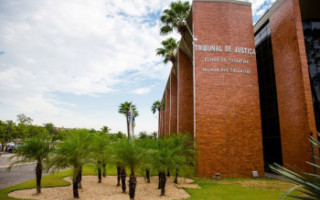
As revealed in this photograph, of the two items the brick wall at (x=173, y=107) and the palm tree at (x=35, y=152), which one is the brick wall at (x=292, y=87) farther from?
the brick wall at (x=173, y=107)

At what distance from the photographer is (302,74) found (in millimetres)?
13906

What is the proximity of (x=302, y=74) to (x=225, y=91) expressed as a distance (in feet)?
17.3

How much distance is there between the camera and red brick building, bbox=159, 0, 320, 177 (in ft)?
47.5

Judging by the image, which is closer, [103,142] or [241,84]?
[103,142]

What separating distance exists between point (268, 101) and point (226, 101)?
5.31 metres

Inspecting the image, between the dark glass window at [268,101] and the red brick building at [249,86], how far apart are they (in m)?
0.09

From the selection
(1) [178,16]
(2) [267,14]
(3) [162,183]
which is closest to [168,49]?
(1) [178,16]

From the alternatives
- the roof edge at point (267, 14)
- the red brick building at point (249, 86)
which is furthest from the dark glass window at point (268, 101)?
the roof edge at point (267, 14)

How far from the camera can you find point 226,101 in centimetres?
1622

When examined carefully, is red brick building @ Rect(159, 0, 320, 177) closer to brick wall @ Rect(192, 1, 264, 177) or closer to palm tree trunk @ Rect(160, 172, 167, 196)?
brick wall @ Rect(192, 1, 264, 177)

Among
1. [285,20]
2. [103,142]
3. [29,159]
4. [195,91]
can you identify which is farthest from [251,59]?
[29,159]

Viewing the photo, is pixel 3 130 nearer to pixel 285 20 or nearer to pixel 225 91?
pixel 225 91

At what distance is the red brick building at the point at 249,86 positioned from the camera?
14492 mm

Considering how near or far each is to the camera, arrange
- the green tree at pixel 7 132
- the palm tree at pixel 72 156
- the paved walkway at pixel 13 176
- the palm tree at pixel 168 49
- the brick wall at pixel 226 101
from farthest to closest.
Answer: the green tree at pixel 7 132
the palm tree at pixel 168 49
the brick wall at pixel 226 101
the paved walkway at pixel 13 176
the palm tree at pixel 72 156
